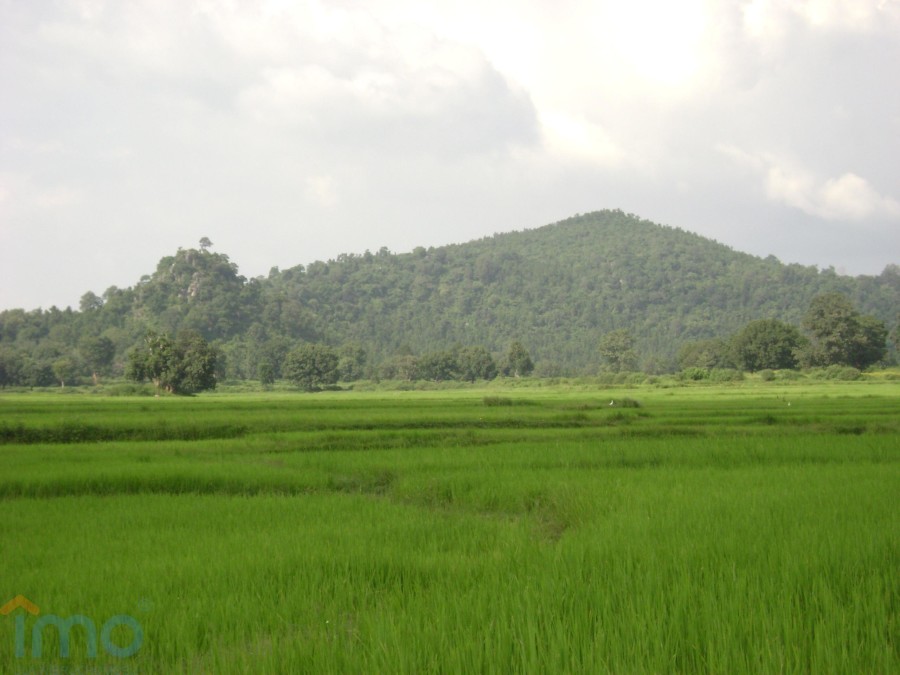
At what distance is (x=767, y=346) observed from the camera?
67.4 meters

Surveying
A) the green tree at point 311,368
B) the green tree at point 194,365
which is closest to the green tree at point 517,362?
the green tree at point 311,368

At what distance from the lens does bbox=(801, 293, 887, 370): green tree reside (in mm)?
63562

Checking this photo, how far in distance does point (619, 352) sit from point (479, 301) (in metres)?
61.6

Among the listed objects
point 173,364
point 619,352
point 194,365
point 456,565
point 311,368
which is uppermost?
point 173,364

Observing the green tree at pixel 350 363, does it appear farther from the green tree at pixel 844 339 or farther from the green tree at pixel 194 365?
the green tree at pixel 844 339

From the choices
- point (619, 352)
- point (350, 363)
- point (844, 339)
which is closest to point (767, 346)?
point (844, 339)

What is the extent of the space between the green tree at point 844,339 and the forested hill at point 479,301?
27201mm

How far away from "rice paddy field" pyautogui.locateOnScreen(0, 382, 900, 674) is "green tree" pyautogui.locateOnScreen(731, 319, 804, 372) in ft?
198

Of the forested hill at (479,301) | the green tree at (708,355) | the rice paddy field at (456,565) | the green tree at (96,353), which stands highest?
the forested hill at (479,301)

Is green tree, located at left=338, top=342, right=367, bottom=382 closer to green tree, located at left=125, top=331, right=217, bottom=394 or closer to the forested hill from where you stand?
the forested hill

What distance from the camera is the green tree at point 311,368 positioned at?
76.1 metres

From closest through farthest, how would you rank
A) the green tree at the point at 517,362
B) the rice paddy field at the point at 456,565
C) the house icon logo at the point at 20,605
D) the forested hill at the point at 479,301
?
the rice paddy field at the point at 456,565 < the house icon logo at the point at 20,605 < the green tree at the point at 517,362 < the forested hill at the point at 479,301

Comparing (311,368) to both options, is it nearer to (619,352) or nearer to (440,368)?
(440,368)

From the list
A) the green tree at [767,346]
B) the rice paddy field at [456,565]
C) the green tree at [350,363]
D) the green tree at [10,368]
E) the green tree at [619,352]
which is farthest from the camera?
the green tree at [350,363]
